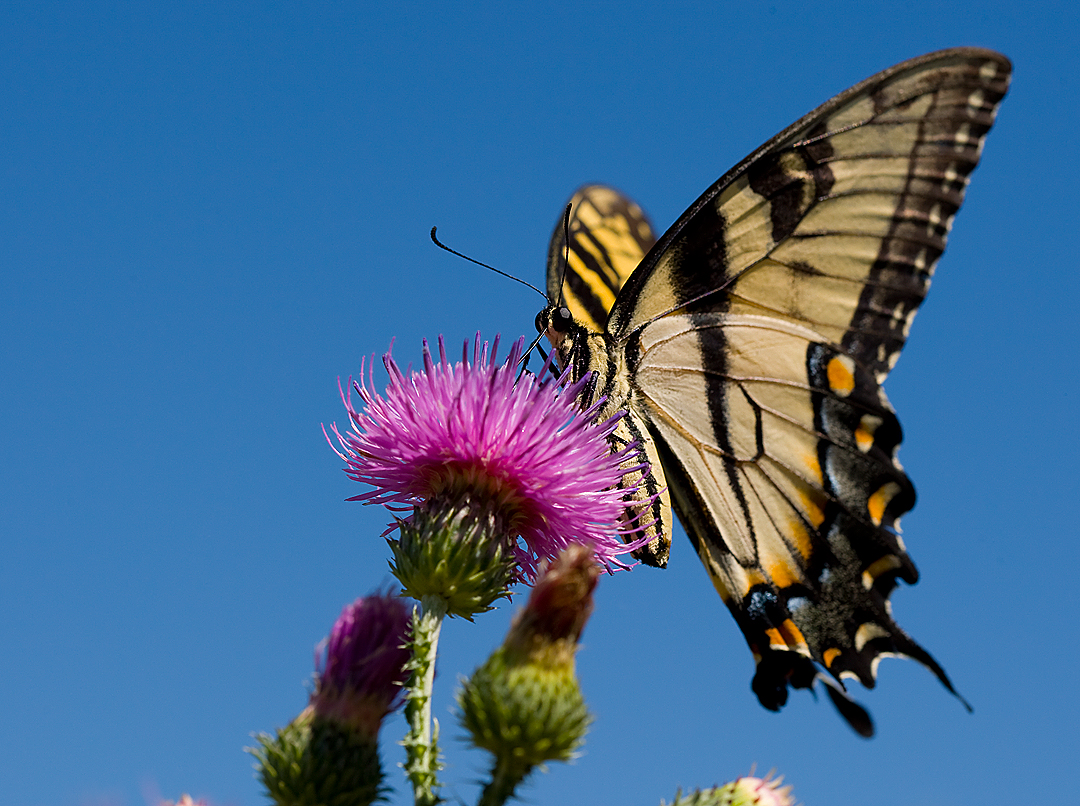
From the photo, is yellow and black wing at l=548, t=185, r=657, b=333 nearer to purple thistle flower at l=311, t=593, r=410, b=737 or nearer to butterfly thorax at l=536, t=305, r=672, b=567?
butterfly thorax at l=536, t=305, r=672, b=567

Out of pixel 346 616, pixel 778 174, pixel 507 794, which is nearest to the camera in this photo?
pixel 507 794

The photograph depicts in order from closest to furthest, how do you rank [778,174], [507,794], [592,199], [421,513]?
[507,794] → [421,513] → [778,174] → [592,199]

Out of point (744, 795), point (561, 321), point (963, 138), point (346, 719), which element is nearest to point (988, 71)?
point (963, 138)

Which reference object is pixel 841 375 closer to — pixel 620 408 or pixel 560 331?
pixel 620 408

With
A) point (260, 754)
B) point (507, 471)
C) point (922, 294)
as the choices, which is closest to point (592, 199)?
point (922, 294)

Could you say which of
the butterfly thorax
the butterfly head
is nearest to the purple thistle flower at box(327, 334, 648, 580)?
the butterfly thorax

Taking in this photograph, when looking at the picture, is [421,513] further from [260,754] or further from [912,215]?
[912,215]

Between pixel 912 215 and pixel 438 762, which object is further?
Result: pixel 912 215

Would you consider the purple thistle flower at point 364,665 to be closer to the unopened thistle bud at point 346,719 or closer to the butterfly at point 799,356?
the unopened thistle bud at point 346,719
